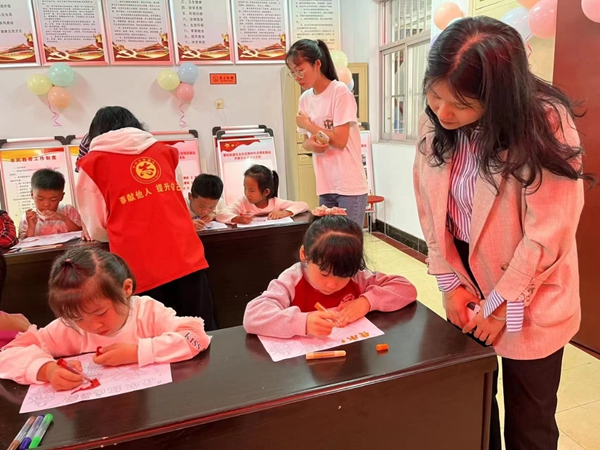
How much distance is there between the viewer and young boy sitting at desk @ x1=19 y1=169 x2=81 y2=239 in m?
2.36

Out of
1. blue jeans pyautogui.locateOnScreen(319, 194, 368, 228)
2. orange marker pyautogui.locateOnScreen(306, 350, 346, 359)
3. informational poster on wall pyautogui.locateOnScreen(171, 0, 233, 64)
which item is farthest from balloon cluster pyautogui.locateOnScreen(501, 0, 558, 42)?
informational poster on wall pyautogui.locateOnScreen(171, 0, 233, 64)

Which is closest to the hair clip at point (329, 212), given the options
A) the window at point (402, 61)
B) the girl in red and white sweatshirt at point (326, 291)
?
the girl in red and white sweatshirt at point (326, 291)

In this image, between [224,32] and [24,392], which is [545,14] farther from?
[224,32]

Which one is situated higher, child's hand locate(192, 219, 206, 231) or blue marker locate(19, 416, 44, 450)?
blue marker locate(19, 416, 44, 450)

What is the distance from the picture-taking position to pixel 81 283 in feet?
3.56

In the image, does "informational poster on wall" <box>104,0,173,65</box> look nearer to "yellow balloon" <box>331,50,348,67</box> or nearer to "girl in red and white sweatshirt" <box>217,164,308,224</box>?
"yellow balloon" <box>331,50,348,67</box>

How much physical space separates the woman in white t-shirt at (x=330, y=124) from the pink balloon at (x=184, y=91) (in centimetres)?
221

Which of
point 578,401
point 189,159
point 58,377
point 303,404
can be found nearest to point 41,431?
point 58,377

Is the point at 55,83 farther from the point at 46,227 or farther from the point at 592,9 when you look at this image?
the point at 592,9

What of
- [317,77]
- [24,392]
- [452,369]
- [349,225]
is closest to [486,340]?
[452,369]

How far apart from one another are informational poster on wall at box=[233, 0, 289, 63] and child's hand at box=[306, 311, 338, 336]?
4023 millimetres

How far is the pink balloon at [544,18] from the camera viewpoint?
7.52 feet

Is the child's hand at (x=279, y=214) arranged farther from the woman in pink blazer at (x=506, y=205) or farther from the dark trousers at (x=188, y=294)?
the woman in pink blazer at (x=506, y=205)

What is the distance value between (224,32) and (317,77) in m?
2.59
